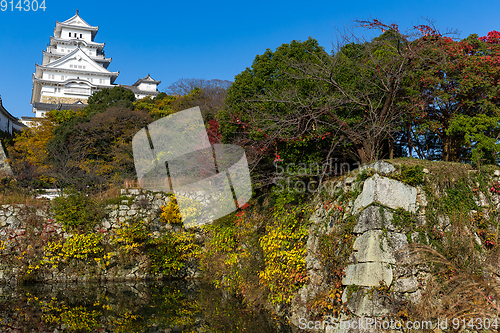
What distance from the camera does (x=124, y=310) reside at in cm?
780

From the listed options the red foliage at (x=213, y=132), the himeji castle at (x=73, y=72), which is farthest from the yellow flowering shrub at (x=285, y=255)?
the himeji castle at (x=73, y=72)

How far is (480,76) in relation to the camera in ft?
21.6

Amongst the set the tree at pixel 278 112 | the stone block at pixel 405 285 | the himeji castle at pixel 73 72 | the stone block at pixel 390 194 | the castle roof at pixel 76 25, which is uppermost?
the castle roof at pixel 76 25

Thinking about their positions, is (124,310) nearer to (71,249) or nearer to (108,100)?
(71,249)

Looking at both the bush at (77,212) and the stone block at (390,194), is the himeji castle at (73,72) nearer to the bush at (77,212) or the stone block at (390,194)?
the bush at (77,212)

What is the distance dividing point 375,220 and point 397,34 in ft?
9.79

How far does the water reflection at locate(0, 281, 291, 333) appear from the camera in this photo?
659 cm

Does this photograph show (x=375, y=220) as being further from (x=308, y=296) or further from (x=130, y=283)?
(x=130, y=283)

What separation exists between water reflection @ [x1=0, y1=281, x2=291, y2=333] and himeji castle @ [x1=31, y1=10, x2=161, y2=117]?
31220mm

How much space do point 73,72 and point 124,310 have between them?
4090 centimetres

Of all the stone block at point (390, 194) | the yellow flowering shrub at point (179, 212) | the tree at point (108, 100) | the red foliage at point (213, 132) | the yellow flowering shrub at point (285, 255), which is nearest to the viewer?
the stone block at point (390, 194)

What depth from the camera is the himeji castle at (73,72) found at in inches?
1578

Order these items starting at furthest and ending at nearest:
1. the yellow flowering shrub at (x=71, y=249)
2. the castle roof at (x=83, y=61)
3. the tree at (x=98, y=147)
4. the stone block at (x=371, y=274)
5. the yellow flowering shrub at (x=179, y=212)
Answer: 1. the castle roof at (x=83, y=61)
2. the tree at (x=98, y=147)
3. the yellow flowering shrub at (x=179, y=212)
4. the yellow flowering shrub at (x=71, y=249)
5. the stone block at (x=371, y=274)

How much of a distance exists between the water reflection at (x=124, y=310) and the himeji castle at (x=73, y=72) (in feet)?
102
